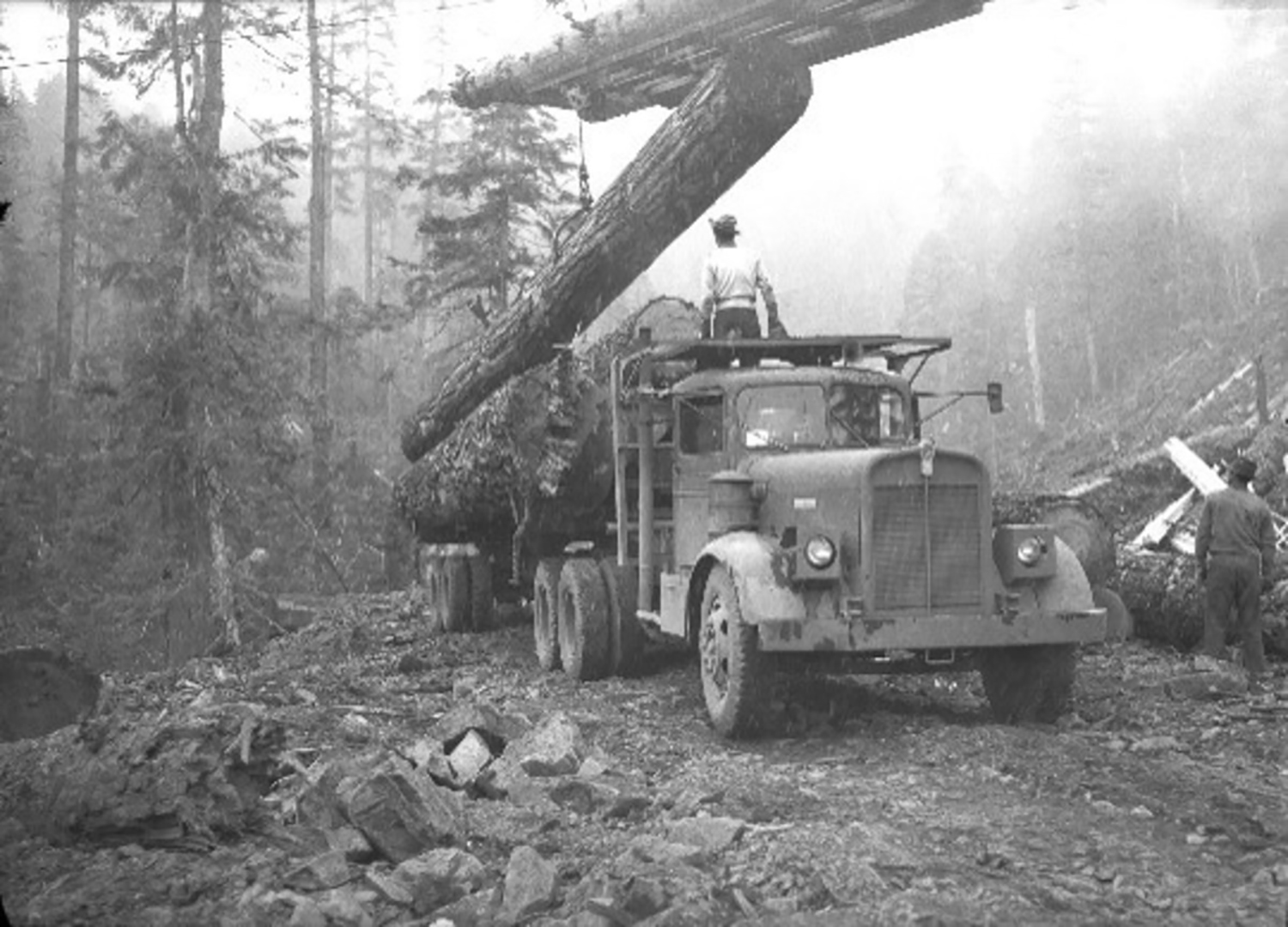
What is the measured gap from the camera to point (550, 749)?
6.87 metres

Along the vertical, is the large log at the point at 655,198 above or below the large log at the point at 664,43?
below

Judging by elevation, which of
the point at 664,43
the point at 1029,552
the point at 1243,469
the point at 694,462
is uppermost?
the point at 664,43

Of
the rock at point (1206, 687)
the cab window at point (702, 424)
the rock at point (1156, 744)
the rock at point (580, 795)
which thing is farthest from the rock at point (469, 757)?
the rock at point (1206, 687)

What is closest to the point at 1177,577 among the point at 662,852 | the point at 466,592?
the point at 466,592

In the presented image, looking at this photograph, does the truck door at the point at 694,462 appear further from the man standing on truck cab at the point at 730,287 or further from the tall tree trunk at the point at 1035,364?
the tall tree trunk at the point at 1035,364

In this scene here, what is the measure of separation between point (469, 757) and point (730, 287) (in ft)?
14.5

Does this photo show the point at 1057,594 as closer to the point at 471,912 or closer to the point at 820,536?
the point at 820,536

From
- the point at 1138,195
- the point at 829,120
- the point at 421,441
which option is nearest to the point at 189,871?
the point at 421,441

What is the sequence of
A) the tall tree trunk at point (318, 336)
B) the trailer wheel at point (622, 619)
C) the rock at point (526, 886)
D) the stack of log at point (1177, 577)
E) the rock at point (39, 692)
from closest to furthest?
the rock at point (526, 886) < the rock at point (39, 692) < the trailer wheel at point (622, 619) < the stack of log at point (1177, 577) < the tall tree trunk at point (318, 336)

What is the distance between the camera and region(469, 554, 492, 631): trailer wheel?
1310cm

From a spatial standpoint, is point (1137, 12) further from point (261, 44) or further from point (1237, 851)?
point (1237, 851)

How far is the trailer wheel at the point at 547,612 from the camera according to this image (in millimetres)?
10844

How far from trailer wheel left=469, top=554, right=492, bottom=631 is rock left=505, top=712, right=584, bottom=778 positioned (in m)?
5.77

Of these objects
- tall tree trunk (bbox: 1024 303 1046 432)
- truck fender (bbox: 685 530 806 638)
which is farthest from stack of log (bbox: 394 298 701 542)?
tall tree trunk (bbox: 1024 303 1046 432)
